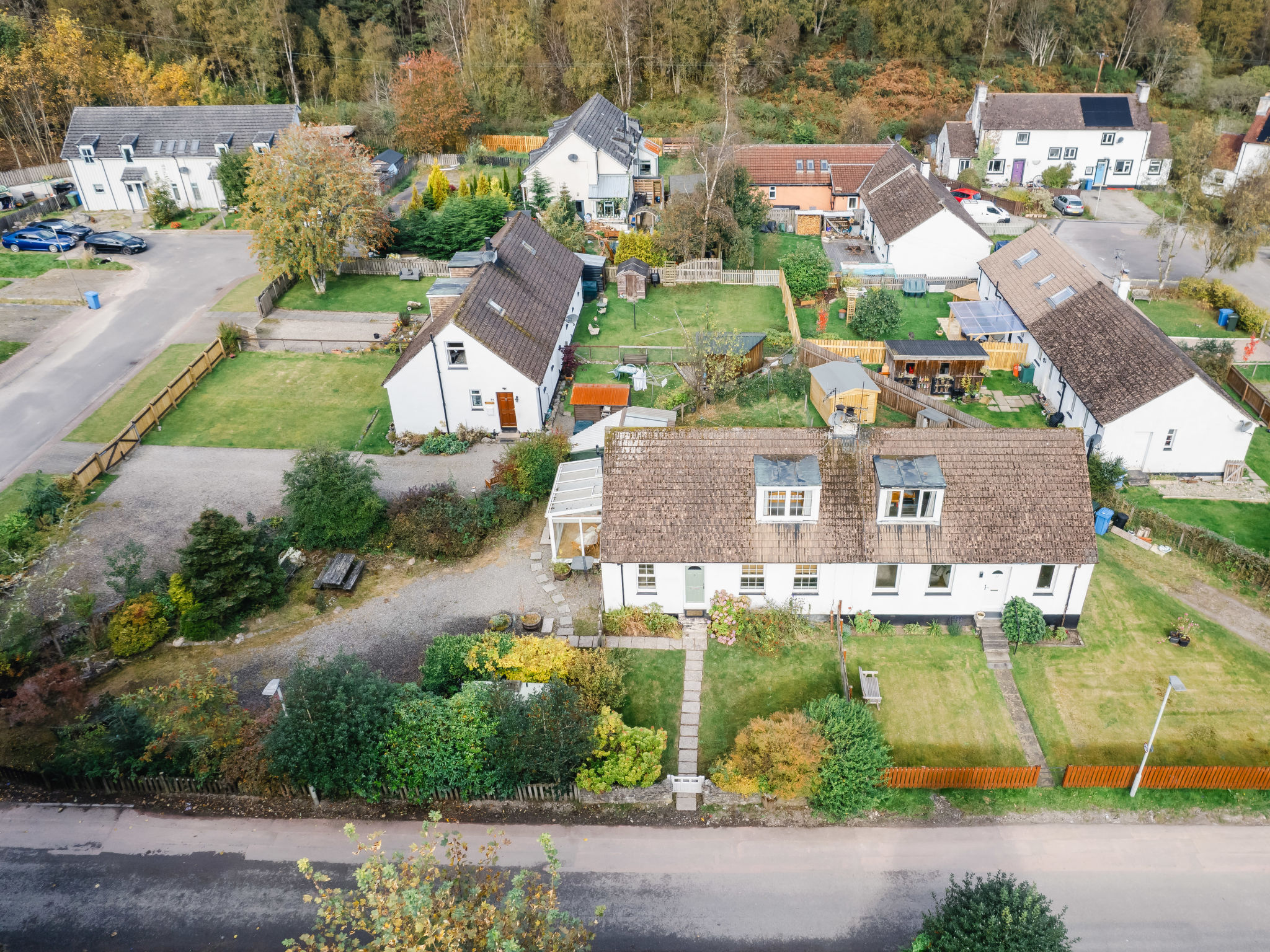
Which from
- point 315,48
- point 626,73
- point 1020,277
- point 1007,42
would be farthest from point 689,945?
point 1007,42

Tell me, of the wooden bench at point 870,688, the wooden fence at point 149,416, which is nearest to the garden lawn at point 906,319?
the wooden bench at point 870,688

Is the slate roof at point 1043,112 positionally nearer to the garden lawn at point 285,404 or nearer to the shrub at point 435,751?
the garden lawn at point 285,404

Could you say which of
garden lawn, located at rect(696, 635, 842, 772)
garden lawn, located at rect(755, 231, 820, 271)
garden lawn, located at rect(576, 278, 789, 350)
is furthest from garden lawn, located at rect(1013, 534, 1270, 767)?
garden lawn, located at rect(755, 231, 820, 271)

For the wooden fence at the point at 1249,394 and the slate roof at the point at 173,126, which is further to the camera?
the slate roof at the point at 173,126

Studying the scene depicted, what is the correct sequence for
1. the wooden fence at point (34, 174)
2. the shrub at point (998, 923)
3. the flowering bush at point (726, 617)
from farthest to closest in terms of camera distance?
1. the wooden fence at point (34, 174)
2. the flowering bush at point (726, 617)
3. the shrub at point (998, 923)

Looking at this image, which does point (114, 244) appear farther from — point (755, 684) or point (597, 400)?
point (755, 684)

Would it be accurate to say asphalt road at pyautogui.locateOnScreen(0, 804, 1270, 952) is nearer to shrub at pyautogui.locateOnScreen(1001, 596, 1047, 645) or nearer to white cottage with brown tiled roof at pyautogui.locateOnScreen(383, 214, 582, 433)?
shrub at pyautogui.locateOnScreen(1001, 596, 1047, 645)
